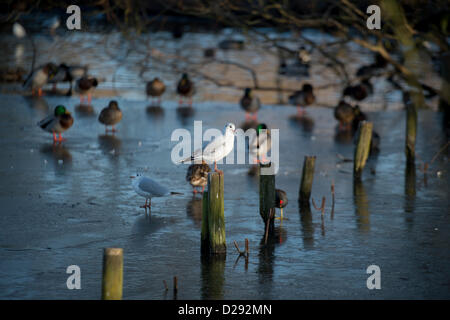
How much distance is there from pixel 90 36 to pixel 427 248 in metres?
32.1

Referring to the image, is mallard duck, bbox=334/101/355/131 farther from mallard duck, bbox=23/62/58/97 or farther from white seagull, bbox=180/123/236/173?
mallard duck, bbox=23/62/58/97

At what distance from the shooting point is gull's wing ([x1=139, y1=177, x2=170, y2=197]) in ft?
32.9

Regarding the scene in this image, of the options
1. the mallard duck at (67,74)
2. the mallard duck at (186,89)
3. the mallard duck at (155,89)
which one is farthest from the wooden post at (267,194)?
the mallard duck at (67,74)

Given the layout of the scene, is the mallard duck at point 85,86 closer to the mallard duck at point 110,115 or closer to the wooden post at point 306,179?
the mallard duck at point 110,115

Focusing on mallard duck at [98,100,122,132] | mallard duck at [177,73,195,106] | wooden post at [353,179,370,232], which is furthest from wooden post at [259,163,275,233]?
mallard duck at [177,73,195,106]

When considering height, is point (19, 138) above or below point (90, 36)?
below

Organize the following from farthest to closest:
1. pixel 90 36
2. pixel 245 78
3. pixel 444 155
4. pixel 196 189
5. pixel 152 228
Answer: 1. pixel 90 36
2. pixel 245 78
3. pixel 444 155
4. pixel 196 189
5. pixel 152 228

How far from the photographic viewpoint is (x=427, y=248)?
8664 mm

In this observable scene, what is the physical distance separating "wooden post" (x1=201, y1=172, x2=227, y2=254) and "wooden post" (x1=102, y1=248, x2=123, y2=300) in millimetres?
2012

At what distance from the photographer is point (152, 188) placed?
10039 mm

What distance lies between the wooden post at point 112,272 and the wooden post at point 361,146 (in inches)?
271
